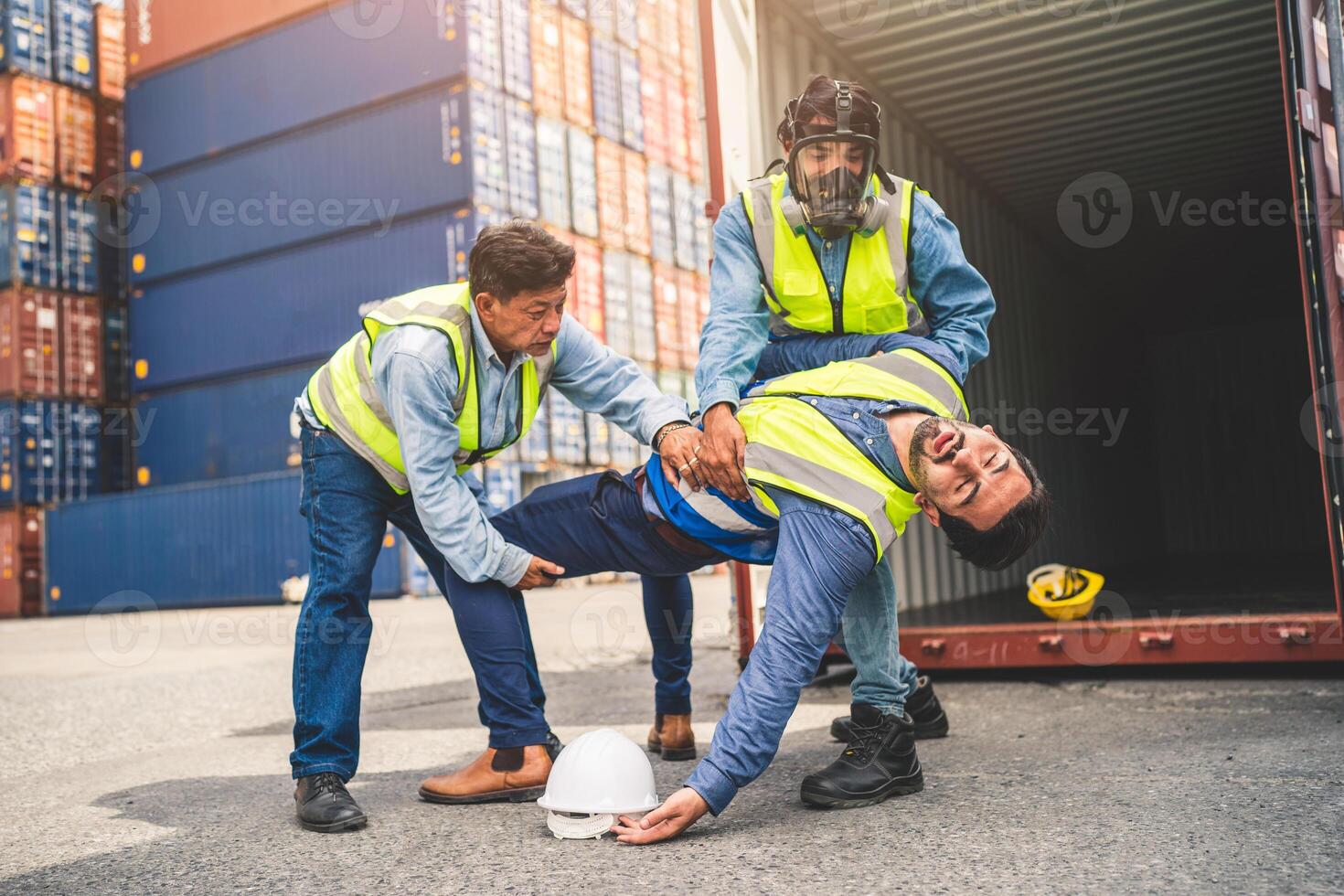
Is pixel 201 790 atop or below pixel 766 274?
below

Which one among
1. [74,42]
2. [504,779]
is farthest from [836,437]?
[74,42]

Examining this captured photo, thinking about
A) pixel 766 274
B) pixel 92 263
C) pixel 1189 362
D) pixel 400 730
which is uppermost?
pixel 92 263

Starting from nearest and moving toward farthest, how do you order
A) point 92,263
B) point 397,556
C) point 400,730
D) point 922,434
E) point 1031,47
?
1. point 922,434
2. point 400,730
3. point 1031,47
4. point 397,556
5. point 92,263

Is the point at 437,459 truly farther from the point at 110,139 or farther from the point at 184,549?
the point at 110,139

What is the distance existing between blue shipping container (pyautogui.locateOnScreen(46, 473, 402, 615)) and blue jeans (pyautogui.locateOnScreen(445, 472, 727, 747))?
16658 mm

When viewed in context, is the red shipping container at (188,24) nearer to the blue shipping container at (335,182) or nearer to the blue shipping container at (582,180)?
the blue shipping container at (335,182)

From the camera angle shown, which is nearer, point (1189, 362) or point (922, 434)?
point (922, 434)

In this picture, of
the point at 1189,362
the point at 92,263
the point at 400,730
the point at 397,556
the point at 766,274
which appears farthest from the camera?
the point at 92,263

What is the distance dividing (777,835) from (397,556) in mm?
17584

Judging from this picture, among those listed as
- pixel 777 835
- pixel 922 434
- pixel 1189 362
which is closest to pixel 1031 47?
pixel 922 434

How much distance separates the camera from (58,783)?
393 centimetres

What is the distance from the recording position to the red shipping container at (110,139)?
23.3 meters

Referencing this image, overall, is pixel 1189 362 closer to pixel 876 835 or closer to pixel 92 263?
pixel 876 835

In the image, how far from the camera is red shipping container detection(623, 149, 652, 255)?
2281 centimetres
